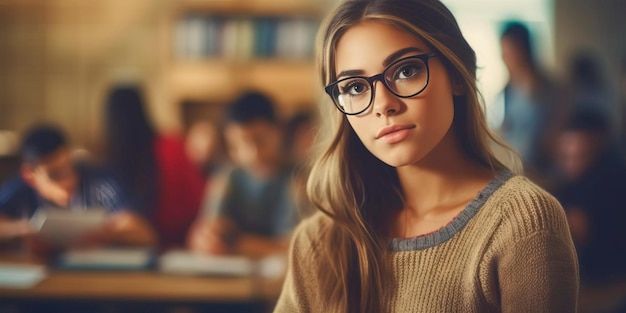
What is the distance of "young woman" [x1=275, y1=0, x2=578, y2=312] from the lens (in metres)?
0.74

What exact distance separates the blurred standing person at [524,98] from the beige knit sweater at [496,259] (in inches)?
88.7

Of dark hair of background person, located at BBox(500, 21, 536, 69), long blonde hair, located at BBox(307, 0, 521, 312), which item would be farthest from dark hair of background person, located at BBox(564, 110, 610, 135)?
long blonde hair, located at BBox(307, 0, 521, 312)

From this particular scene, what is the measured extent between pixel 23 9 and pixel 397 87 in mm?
5112

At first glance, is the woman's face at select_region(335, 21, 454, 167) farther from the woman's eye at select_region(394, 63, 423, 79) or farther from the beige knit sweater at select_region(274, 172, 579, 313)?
the beige knit sweater at select_region(274, 172, 579, 313)

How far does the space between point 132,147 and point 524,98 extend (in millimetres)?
1823

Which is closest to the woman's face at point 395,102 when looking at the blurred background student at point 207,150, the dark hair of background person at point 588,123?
the dark hair of background person at point 588,123

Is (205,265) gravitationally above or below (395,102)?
below

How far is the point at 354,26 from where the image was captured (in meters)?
0.77

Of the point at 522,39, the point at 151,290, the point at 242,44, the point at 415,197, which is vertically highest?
the point at 242,44

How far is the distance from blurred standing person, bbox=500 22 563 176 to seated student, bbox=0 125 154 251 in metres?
1.74

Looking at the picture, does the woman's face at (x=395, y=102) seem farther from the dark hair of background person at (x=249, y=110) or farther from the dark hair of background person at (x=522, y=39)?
the dark hair of background person at (x=522, y=39)

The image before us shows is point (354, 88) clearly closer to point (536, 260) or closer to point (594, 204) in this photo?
point (536, 260)

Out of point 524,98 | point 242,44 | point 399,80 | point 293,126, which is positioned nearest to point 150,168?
point 293,126

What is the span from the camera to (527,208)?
757mm
